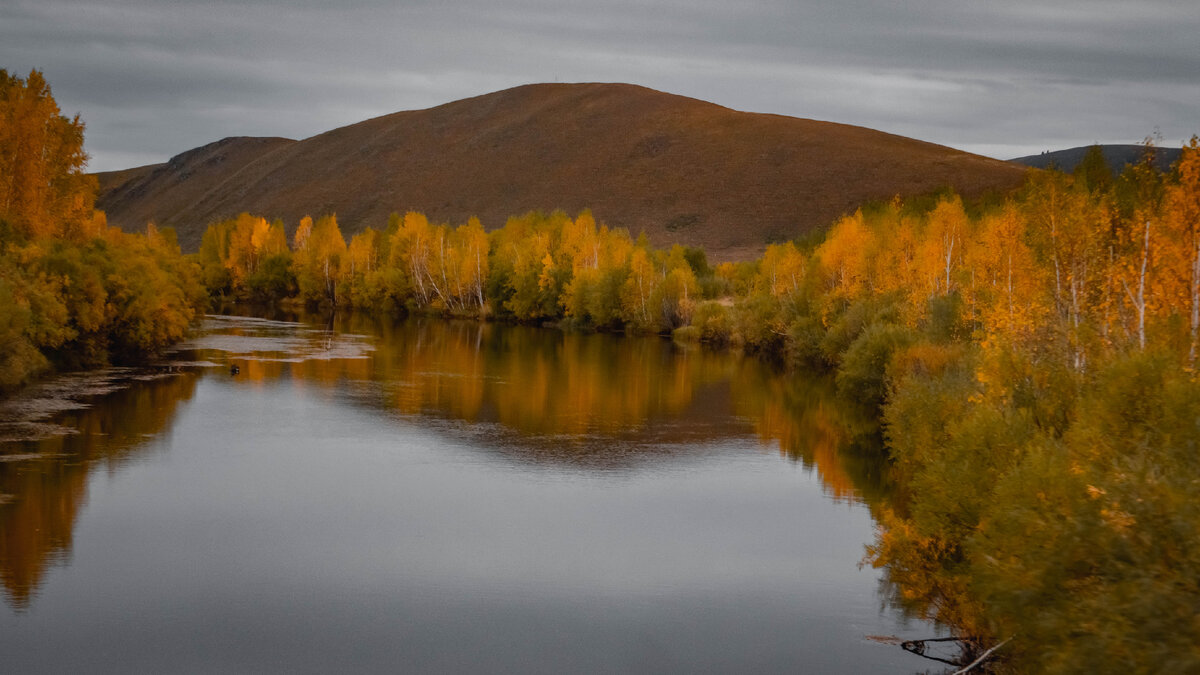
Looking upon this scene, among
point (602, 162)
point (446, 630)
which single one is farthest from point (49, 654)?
point (602, 162)

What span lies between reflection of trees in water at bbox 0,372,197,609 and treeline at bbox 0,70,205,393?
3.44 meters

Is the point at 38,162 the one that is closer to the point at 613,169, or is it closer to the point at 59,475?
the point at 59,475

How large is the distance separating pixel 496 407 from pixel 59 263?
15574 mm

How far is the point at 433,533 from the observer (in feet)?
66.4

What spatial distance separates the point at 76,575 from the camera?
55.7 feet

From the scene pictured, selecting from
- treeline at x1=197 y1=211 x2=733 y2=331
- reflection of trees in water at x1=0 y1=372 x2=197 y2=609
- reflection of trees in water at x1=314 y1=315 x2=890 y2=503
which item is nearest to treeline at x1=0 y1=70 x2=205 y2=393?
reflection of trees in water at x1=0 y1=372 x2=197 y2=609

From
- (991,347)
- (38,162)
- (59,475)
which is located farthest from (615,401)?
(38,162)

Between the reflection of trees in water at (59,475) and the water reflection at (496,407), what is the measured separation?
0.04m

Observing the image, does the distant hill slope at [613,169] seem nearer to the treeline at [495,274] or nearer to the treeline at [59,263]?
the treeline at [495,274]

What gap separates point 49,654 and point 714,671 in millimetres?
8659

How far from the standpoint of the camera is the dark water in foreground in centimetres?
1495

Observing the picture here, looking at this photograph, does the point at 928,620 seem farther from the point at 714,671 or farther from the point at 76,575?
the point at 76,575

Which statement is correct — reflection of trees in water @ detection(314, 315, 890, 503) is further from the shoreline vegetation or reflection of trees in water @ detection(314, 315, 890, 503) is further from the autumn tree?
the autumn tree

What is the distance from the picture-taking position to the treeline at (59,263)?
3378 cm
